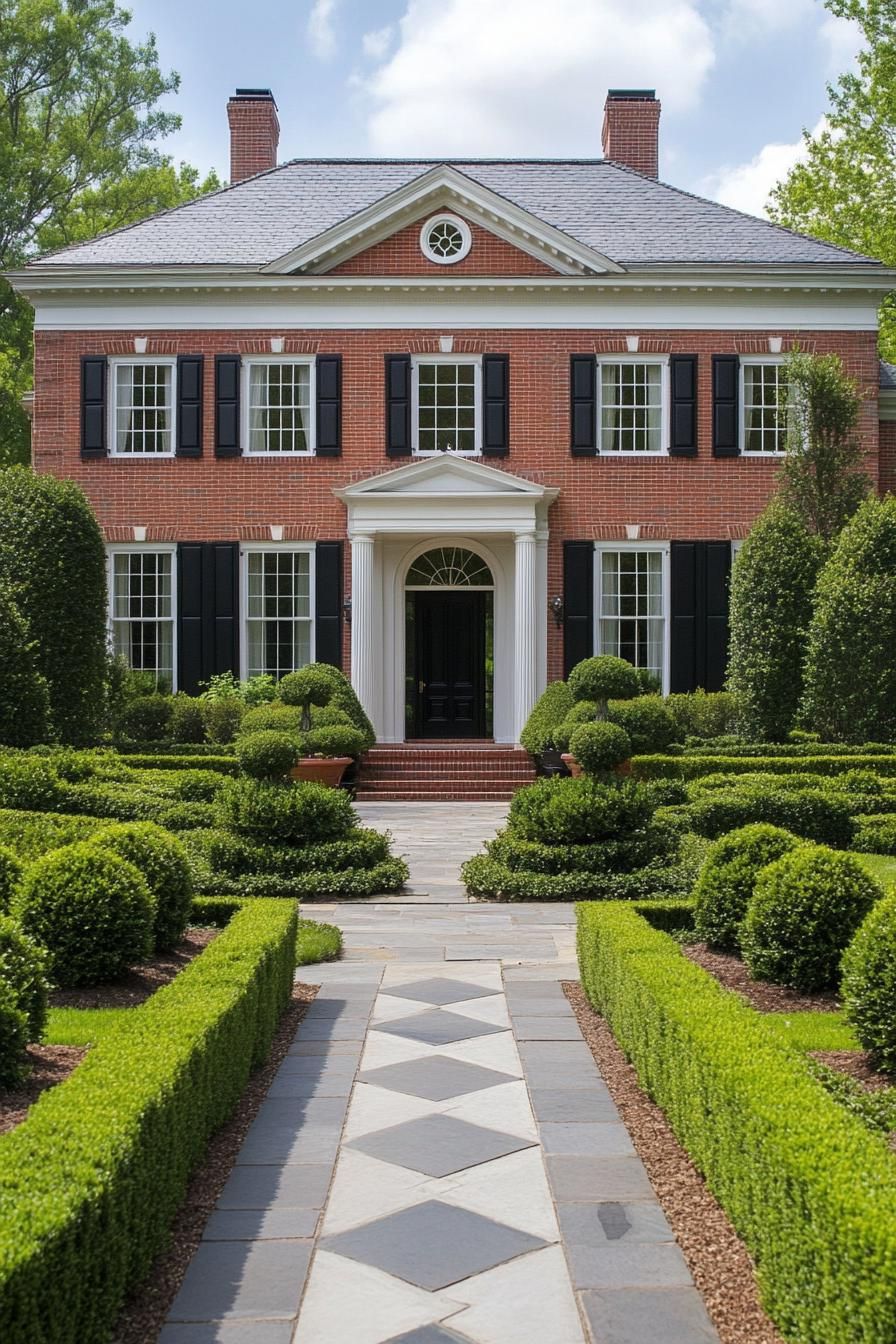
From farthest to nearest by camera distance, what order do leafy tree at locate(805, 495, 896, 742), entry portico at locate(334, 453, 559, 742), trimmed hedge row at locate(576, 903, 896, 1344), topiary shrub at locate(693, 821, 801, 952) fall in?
entry portico at locate(334, 453, 559, 742), leafy tree at locate(805, 495, 896, 742), topiary shrub at locate(693, 821, 801, 952), trimmed hedge row at locate(576, 903, 896, 1344)

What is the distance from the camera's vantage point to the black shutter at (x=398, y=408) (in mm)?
21469

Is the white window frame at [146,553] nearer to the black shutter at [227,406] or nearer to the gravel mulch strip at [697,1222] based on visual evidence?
the black shutter at [227,406]

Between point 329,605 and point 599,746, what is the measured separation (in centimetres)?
1060

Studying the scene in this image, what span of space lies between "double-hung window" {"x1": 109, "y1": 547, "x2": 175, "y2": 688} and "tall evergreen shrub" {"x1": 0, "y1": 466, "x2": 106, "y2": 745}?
15.9ft

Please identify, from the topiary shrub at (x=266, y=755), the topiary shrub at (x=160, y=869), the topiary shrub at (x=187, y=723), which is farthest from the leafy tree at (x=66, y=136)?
the topiary shrub at (x=160, y=869)

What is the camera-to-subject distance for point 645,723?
54.7ft

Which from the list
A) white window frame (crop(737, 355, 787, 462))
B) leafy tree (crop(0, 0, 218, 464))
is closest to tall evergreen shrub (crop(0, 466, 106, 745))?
white window frame (crop(737, 355, 787, 462))

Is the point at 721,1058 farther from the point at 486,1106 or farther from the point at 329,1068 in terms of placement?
the point at 329,1068

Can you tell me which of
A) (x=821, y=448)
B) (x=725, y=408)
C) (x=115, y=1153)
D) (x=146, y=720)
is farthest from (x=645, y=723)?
(x=115, y=1153)

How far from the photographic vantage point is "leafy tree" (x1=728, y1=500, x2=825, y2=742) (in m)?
18.6

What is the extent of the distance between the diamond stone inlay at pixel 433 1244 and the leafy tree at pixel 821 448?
1712cm

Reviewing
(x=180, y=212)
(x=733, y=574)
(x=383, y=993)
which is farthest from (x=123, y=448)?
(x=383, y=993)

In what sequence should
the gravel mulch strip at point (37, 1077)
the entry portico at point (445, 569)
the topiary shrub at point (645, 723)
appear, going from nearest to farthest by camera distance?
the gravel mulch strip at point (37, 1077) → the topiary shrub at point (645, 723) → the entry portico at point (445, 569)

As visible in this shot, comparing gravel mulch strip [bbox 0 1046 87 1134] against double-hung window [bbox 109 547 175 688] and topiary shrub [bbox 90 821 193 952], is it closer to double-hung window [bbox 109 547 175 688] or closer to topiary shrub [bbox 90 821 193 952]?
topiary shrub [bbox 90 821 193 952]
